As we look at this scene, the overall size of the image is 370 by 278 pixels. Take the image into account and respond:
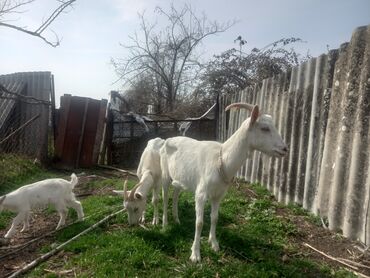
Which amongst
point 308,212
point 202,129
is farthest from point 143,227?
point 202,129

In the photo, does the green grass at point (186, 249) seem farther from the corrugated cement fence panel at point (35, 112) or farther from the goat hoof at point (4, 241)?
the corrugated cement fence panel at point (35, 112)

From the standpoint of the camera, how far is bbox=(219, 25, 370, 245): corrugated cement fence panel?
5.15m

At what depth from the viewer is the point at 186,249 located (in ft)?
17.1

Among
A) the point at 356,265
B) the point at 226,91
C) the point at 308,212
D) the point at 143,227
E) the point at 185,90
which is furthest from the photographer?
the point at 185,90

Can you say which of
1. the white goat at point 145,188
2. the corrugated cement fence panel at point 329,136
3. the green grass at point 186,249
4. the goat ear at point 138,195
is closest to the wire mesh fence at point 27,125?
the green grass at point 186,249

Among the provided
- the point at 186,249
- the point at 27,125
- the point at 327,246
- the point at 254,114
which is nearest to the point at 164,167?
the point at 186,249

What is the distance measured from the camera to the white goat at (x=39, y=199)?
6090 mm

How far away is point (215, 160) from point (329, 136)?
1.84 m

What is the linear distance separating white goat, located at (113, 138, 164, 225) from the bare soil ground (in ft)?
3.85

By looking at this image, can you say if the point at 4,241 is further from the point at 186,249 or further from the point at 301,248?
the point at 301,248

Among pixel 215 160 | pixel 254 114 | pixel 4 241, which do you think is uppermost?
pixel 254 114

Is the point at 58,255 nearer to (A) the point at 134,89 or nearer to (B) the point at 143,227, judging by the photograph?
(B) the point at 143,227

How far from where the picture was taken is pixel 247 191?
833 cm

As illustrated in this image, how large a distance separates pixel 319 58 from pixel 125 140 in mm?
8646
